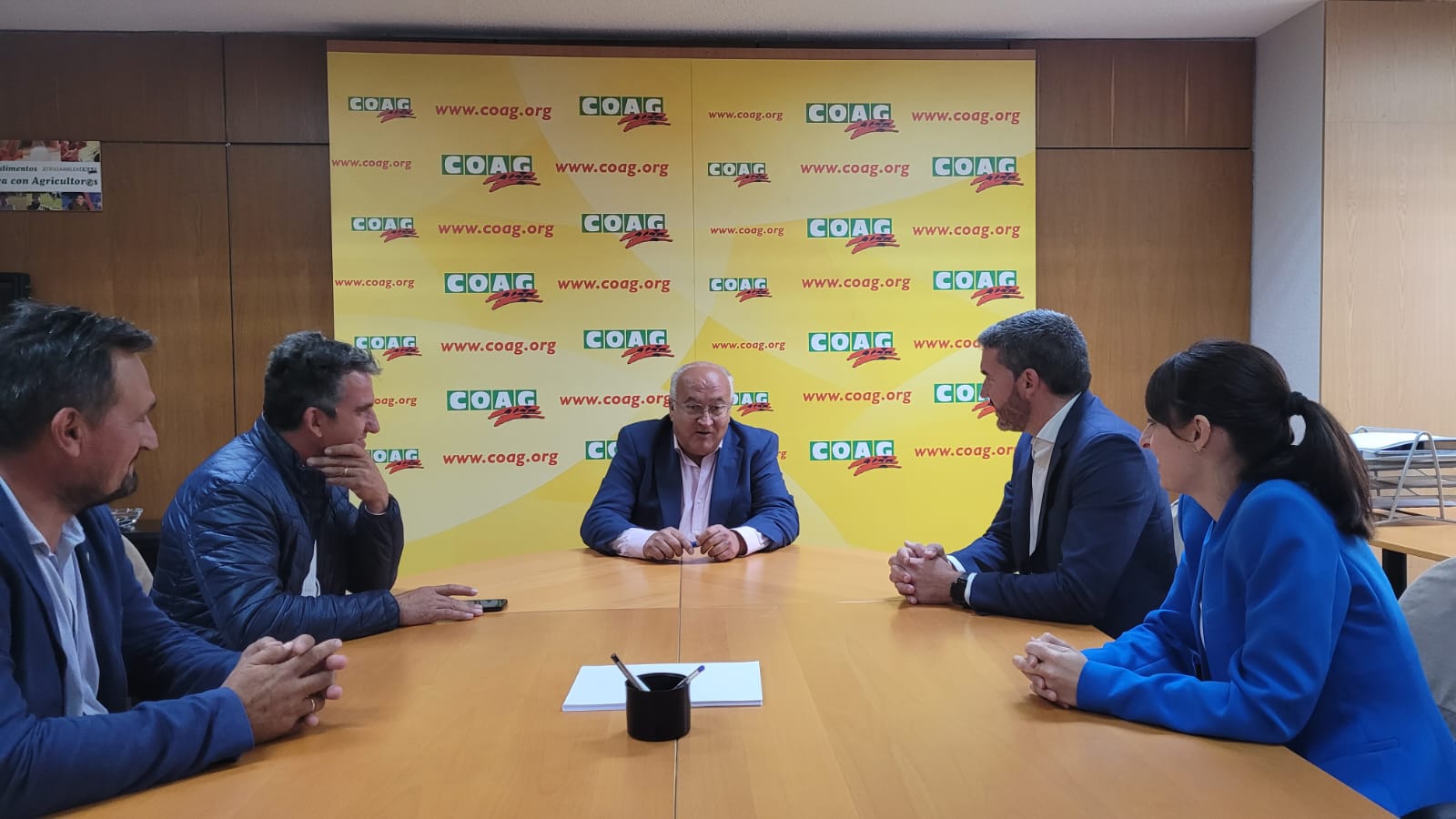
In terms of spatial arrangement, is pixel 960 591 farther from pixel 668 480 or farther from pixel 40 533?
pixel 40 533

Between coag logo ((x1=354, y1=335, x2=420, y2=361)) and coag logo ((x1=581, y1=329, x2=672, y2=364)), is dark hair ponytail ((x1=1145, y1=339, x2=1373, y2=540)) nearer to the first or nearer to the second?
coag logo ((x1=581, y1=329, x2=672, y2=364))

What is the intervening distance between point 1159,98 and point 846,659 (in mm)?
4395

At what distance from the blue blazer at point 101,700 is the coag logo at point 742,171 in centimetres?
348

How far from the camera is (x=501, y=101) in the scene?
459 centimetres

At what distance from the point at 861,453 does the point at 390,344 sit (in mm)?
2366

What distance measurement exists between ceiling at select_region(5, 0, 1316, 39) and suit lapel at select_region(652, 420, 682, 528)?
2.18 metres

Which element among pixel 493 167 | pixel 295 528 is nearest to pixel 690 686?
pixel 295 528

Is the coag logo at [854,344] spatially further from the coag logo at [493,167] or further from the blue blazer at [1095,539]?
the blue blazer at [1095,539]

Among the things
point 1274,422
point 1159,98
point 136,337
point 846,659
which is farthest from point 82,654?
point 1159,98

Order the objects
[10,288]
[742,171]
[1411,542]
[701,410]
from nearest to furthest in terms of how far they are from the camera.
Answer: [1411,542]
[701,410]
[10,288]
[742,171]

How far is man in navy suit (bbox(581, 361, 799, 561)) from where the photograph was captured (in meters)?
A: 3.34

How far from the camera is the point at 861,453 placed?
4.77m

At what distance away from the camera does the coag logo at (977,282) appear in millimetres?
4770

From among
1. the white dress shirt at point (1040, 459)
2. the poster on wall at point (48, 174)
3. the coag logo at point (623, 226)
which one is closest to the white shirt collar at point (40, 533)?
the white dress shirt at point (1040, 459)
